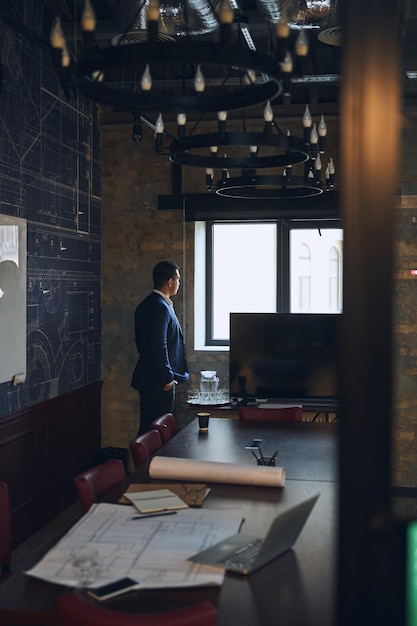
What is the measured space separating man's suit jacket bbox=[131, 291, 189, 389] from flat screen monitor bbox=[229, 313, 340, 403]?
48cm

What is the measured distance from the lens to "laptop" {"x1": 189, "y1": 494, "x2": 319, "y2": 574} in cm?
227

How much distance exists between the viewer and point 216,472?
335 centimetres

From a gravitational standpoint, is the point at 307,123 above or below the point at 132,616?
above

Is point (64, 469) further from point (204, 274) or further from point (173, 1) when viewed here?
point (173, 1)

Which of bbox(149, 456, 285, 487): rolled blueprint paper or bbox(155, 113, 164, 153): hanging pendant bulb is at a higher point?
bbox(155, 113, 164, 153): hanging pendant bulb

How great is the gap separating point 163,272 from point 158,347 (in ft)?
2.07

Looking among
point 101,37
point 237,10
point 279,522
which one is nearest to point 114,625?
point 279,522

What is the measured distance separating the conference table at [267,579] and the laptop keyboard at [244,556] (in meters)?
0.04

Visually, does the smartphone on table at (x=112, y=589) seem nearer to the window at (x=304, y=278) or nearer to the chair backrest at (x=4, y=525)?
the chair backrest at (x=4, y=525)

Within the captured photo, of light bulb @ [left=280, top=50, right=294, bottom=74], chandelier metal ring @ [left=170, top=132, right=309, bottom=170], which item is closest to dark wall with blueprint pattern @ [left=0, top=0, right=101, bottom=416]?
chandelier metal ring @ [left=170, top=132, right=309, bottom=170]

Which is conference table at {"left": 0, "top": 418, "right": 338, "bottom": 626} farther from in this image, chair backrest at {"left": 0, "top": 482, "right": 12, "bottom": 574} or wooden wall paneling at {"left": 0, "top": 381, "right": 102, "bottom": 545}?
wooden wall paneling at {"left": 0, "top": 381, "right": 102, "bottom": 545}

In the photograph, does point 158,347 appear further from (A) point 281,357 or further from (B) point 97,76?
(B) point 97,76

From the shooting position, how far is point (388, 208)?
0.49 m

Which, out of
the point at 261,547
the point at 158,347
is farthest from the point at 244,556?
the point at 158,347
